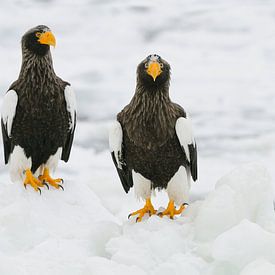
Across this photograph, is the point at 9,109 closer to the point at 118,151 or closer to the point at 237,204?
the point at 118,151

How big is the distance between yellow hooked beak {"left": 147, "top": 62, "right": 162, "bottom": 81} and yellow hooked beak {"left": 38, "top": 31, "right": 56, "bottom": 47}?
124 cm

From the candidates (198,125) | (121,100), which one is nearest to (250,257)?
(198,125)

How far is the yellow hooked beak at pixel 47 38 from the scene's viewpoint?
7.19 m

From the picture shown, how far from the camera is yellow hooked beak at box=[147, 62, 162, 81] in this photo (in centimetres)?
643

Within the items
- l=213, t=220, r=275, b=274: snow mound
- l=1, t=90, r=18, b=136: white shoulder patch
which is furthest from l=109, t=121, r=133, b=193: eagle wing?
l=213, t=220, r=275, b=274: snow mound

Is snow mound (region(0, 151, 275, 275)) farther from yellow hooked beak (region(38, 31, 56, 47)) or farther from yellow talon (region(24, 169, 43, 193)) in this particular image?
yellow hooked beak (region(38, 31, 56, 47))

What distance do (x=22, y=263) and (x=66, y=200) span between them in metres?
1.69

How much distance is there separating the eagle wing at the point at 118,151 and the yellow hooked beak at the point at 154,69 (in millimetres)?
719

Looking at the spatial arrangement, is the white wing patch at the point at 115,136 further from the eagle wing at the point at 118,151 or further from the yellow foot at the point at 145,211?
the yellow foot at the point at 145,211

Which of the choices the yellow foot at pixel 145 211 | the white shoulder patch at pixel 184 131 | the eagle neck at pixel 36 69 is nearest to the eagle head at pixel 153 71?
the white shoulder patch at pixel 184 131

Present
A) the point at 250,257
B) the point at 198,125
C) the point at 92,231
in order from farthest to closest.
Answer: the point at 198,125 → the point at 92,231 → the point at 250,257

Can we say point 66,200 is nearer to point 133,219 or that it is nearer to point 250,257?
point 133,219

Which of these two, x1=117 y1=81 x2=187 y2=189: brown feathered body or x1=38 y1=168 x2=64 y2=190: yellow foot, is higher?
x1=117 y1=81 x2=187 y2=189: brown feathered body

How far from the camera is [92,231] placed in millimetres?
6199
